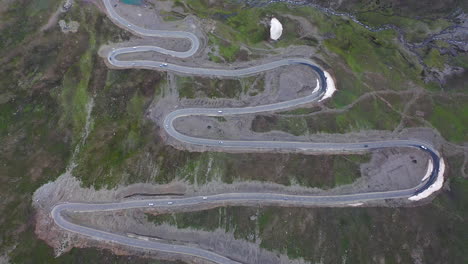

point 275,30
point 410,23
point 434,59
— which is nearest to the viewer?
point 275,30

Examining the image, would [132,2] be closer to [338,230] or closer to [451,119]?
[338,230]

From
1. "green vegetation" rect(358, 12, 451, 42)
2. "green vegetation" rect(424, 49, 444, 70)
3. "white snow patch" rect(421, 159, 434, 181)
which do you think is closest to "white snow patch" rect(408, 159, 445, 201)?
"white snow patch" rect(421, 159, 434, 181)

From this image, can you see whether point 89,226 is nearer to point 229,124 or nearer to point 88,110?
point 88,110

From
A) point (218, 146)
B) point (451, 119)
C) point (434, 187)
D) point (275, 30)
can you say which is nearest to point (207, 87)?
point (218, 146)

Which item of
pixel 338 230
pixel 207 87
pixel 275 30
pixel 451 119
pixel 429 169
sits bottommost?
pixel 338 230

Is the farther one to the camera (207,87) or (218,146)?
(207,87)

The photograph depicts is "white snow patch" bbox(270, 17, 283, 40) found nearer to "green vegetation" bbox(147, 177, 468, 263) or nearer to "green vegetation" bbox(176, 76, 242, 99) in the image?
"green vegetation" bbox(176, 76, 242, 99)

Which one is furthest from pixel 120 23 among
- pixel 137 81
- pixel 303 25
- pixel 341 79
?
pixel 341 79
